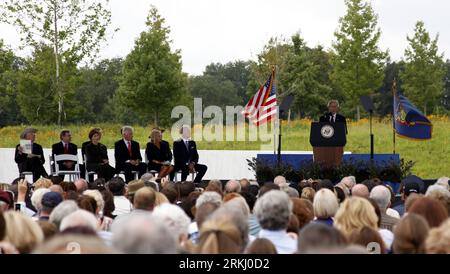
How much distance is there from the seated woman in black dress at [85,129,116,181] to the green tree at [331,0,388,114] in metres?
28.9

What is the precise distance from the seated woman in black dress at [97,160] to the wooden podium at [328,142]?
3782 mm

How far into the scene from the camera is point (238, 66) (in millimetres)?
80000

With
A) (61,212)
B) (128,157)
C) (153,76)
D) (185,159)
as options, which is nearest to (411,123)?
(185,159)

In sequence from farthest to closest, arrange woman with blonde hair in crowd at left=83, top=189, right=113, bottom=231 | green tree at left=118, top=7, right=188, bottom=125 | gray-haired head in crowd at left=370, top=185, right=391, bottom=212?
1. green tree at left=118, top=7, right=188, bottom=125
2. gray-haired head in crowd at left=370, top=185, right=391, bottom=212
3. woman with blonde hair in crowd at left=83, top=189, right=113, bottom=231

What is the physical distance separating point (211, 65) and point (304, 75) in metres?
39.2

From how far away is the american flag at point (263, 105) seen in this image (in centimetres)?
1834

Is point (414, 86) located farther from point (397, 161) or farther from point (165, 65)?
point (397, 161)

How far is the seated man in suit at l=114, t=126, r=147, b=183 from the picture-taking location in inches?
639

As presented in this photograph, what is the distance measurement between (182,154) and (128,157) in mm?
1184

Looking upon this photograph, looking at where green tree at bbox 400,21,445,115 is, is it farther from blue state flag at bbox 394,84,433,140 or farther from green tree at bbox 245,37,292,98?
blue state flag at bbox 394,84,433,140

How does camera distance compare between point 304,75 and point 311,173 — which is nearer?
point 311,173

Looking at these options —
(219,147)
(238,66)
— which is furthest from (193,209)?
(238,66)

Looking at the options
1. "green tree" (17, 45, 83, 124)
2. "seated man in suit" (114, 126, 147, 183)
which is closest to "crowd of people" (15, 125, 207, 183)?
"seated man in suit" (114, 126, 147, 183)

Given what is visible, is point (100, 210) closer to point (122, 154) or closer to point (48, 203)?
point (48, 203)
